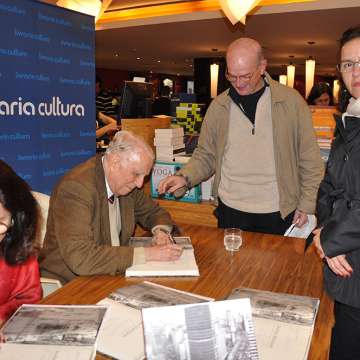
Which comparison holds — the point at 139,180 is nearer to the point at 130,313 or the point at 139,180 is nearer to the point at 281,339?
the point at 130,313

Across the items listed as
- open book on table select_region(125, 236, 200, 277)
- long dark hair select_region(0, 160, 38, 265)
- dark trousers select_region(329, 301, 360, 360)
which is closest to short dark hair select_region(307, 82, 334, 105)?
open book on table select_region(125, 236, 200, 277)

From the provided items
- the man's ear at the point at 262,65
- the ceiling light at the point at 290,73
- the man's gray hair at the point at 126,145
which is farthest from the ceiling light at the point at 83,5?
the ceiling light at the point at 290,73

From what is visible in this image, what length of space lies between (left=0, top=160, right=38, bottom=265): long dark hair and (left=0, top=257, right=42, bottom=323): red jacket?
82 mm

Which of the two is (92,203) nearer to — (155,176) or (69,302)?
(69,302)

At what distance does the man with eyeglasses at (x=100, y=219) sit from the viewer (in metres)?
→ 1.58

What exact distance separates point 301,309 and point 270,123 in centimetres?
129

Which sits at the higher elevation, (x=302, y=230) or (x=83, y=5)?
(x=83, y=5)

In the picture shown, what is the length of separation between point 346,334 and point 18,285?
44.2 inches

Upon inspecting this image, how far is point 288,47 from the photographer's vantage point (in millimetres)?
11594

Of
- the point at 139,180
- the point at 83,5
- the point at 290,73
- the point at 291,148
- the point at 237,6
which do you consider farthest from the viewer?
the point at 290,73

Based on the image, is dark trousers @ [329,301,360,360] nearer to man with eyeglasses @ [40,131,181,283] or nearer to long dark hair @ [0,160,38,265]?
man with eyeglasses @ [40,131,181,283]

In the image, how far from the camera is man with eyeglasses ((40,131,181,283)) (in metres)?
1.58

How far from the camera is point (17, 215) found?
1293mm

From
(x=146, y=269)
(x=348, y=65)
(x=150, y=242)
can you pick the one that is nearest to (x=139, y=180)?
(x=150, y=242)
